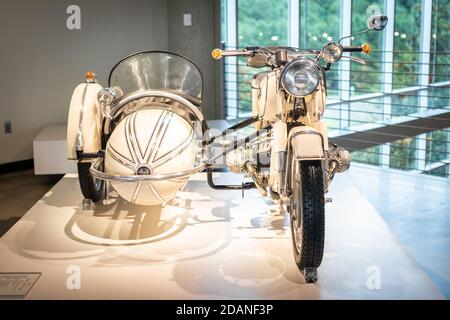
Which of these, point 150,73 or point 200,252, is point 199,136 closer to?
point 150,73

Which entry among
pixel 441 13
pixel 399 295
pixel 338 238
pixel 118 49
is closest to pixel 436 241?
pixel 338 238

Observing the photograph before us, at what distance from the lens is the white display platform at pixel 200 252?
276cm

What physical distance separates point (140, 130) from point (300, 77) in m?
1.01

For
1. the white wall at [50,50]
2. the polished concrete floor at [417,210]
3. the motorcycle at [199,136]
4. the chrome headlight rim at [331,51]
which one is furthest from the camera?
the white wall at [50,50]

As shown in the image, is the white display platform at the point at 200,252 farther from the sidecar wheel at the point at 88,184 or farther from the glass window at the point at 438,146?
the glass window at the point at 438,146

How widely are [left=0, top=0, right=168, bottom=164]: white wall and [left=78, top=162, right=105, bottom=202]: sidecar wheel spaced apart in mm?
2391

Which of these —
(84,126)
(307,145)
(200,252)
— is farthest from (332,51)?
(84,126)

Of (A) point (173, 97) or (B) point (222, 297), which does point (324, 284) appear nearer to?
(B) point (222, 297)

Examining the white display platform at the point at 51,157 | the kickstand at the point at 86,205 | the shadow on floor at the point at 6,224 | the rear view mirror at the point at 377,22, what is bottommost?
the shadow on floor at the point at 6,224

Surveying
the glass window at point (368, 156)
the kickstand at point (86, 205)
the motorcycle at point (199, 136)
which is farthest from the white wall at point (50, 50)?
the glass window at point (368, 156)

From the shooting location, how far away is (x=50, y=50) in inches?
251

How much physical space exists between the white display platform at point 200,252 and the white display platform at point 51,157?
3.64ft

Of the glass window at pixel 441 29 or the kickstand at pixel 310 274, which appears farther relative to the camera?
the glass window at pixel 441 29

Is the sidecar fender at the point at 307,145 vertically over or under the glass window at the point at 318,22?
under
